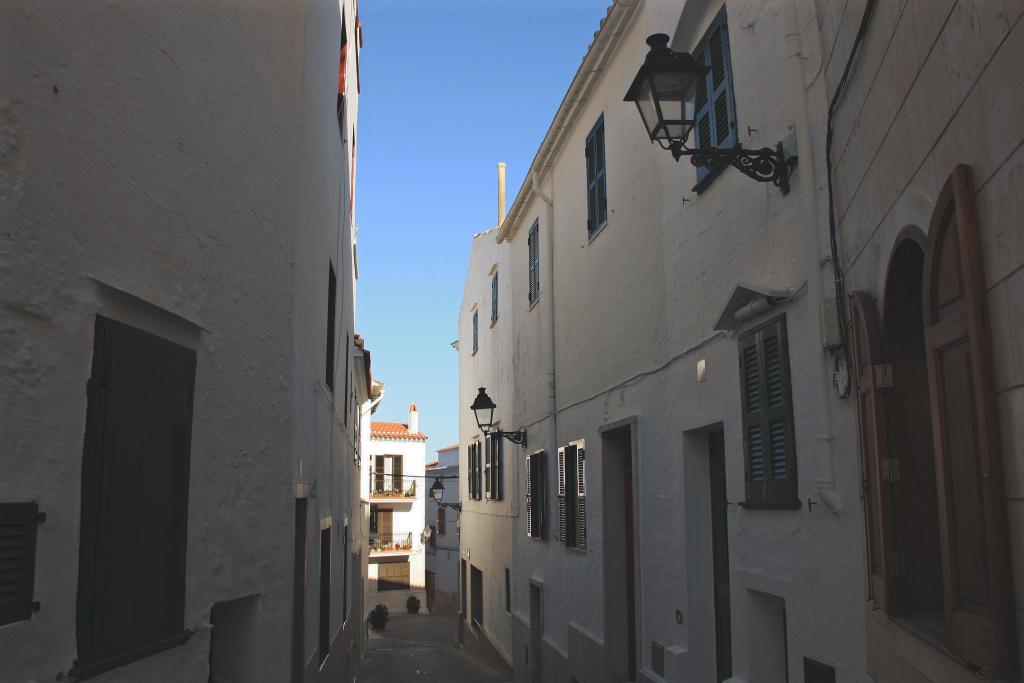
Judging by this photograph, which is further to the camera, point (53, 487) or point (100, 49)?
point (100, 49)

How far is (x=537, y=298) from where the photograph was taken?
13.6 m

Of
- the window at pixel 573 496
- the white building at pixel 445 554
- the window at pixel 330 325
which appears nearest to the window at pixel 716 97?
the window at pixel 330 325

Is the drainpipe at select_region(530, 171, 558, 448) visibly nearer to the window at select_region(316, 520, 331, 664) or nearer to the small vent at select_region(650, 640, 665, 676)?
the window at select_region(316, 520, 331, 664)

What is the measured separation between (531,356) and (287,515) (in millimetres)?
8646

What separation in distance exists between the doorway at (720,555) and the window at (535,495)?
18.4ft

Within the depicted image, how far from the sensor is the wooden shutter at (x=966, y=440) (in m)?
2.69

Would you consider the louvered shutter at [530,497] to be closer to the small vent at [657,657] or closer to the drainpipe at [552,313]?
the drainpipe at [552,313]

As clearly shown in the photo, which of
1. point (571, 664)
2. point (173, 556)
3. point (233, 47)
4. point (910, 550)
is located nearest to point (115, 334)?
point (173, 556)

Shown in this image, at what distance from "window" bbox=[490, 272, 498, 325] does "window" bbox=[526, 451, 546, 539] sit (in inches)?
179

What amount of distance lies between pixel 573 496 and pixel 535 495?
84.2 inches

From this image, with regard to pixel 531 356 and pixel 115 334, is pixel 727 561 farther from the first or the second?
pixel 531 356

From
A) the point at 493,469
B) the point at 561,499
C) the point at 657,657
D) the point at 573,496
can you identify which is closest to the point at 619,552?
the point at 573,496

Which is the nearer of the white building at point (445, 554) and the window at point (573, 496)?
the window at point (573, 496)

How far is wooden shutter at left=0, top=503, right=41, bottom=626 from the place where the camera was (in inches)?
118
